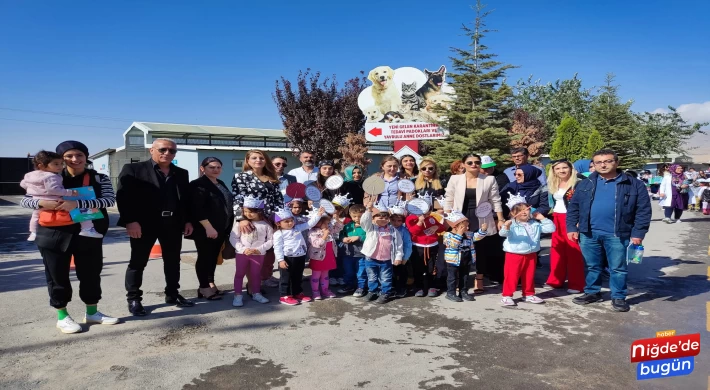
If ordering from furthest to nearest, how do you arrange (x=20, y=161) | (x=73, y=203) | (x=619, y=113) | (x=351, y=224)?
(x=20, y=161) → (x=619, y=113) → (x=351, y=224) → (x=73, y=203)

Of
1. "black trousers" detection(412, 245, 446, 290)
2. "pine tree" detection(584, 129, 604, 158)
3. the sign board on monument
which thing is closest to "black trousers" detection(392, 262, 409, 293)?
"black trousers" detection(412, 245, 446, 290)

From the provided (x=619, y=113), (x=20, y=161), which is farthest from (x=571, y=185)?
(x=20, y=161)

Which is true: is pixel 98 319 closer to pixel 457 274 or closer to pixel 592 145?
pixel 457 274

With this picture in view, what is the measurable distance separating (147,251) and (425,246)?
10.3 ft

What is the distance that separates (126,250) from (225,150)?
41.6 ft

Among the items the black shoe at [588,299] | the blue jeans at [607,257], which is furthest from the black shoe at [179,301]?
the blue jeans at [607,257]

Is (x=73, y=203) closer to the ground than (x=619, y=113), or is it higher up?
closer to the ground

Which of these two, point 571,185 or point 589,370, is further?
point 571,185

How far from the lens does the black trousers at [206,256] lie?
530cm

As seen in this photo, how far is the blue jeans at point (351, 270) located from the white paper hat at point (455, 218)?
4.13 feet

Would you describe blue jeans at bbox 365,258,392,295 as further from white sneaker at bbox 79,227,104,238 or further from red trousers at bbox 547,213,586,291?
white sneaker at bbox 79,227,104,238

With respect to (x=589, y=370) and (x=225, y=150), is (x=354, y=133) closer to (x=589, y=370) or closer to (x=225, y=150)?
(x=225, y=150)

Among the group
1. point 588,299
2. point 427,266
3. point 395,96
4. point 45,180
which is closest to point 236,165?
point 395,96

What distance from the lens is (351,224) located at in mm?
5926
